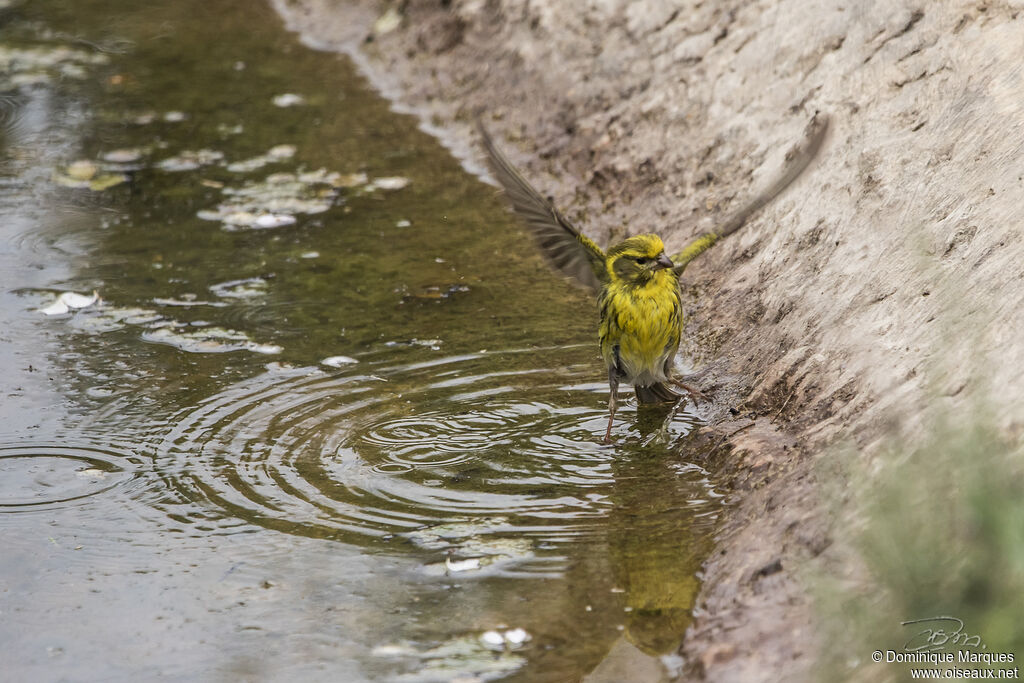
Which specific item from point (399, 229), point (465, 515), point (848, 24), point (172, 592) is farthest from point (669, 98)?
point (172, 592)

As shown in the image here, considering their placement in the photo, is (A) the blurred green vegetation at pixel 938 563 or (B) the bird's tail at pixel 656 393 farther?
(B) the bird's tail at pixel 656 393

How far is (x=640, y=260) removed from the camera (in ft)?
17.5

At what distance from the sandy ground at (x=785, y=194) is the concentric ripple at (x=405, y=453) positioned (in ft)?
2.11

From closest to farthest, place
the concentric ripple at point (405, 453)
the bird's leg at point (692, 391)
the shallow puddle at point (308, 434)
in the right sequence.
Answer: the shallow puddle at point (308, 434)
the concentric ripple at point (405, 453)
the bird's leg at point (692, 391)

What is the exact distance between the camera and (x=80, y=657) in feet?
13.0

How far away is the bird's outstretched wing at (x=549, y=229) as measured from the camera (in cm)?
549

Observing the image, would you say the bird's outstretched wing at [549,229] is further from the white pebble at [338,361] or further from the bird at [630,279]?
the white pebble at [338,361]

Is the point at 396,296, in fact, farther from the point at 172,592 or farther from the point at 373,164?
the point at 172,592

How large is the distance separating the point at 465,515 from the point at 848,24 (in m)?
4.04
